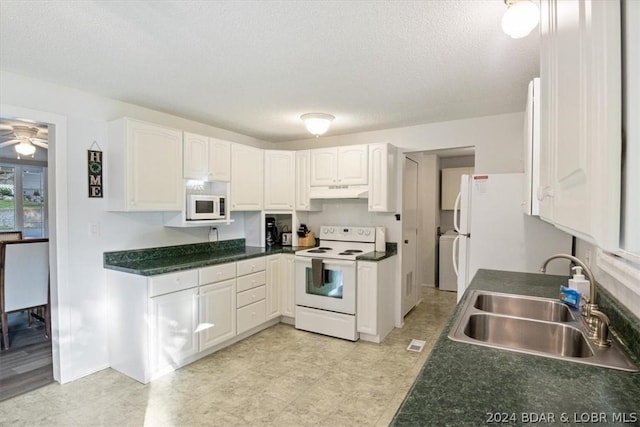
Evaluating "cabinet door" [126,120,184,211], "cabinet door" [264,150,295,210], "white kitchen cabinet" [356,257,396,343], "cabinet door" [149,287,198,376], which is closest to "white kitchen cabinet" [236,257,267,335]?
"cabinet door" [149,287,198,376]

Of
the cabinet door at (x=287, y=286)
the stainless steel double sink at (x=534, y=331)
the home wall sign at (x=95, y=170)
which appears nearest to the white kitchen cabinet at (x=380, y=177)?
the cabinet door at (x=287, y=286)

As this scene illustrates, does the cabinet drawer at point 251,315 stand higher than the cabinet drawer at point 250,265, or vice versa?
the cabinet drawer at point 250,265

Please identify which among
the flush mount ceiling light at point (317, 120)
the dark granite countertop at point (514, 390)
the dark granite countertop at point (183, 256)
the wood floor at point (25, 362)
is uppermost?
the flush mount ceiling light at point (317, 120)

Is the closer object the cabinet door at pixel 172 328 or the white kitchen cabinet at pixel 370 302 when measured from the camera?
the cabinet door at pixel 172 328

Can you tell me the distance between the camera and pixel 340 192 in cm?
404

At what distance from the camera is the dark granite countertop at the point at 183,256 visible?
287 centimetres

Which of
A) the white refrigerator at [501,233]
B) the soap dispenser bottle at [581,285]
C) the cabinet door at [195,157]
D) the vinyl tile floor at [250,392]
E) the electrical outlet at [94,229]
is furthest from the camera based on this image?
the cabinet door at [195,157]

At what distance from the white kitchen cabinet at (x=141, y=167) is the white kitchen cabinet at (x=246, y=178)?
2.47 ft

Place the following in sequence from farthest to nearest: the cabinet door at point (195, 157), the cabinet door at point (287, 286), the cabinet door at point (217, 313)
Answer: the cabinet door at point (287, 286) < the cabinet door at point (195, 157) < the cabinet door at point (217, 313)

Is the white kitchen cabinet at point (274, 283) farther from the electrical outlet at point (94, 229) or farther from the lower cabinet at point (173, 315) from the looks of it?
the electrical outlet at point (94, 229)

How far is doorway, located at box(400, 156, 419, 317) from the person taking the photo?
13.6ft

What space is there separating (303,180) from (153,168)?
1.83 metres

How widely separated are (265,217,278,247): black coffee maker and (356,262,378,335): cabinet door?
1.42 metres

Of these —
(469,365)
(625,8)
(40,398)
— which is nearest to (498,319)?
(469,365)
